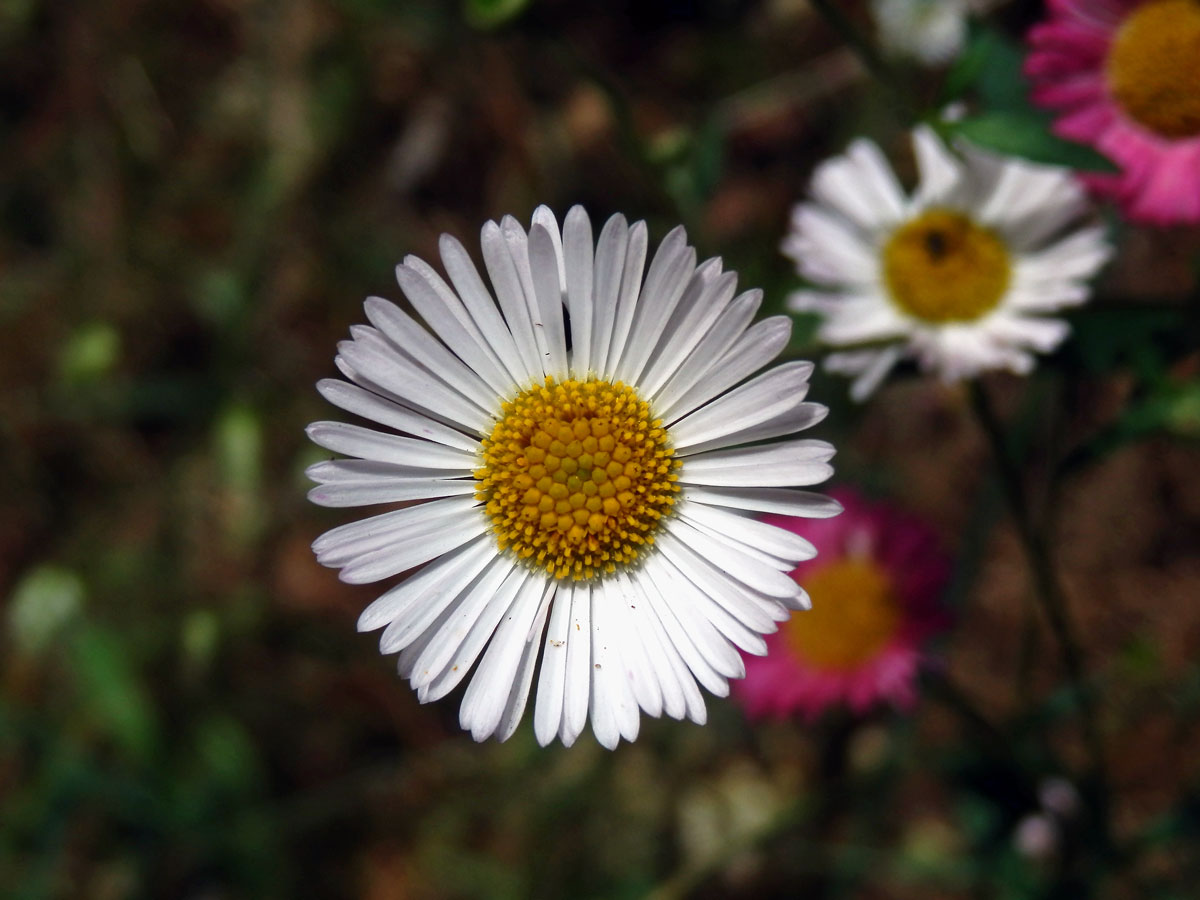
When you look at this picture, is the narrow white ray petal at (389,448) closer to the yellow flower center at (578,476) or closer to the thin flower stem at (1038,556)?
the yellow flower center at (578,476)

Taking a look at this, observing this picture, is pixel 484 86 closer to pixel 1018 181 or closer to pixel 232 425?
pixel 232 425

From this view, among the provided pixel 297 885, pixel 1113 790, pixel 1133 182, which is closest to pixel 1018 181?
pixel 1133 182

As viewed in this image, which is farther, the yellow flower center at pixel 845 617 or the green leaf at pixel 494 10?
the yellow flower center at pixel 845 617

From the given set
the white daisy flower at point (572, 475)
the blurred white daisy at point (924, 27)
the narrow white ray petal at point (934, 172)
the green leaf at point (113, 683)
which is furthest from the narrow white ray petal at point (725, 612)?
the green leaf at point (113, 683)

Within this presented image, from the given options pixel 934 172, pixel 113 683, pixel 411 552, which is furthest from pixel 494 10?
pixel 113 683

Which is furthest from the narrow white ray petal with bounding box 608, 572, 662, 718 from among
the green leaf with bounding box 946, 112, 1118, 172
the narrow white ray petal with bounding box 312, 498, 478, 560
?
the green leaf with bounding box 946, 112, 1118, 172

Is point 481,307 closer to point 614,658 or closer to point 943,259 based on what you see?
point 614,658
